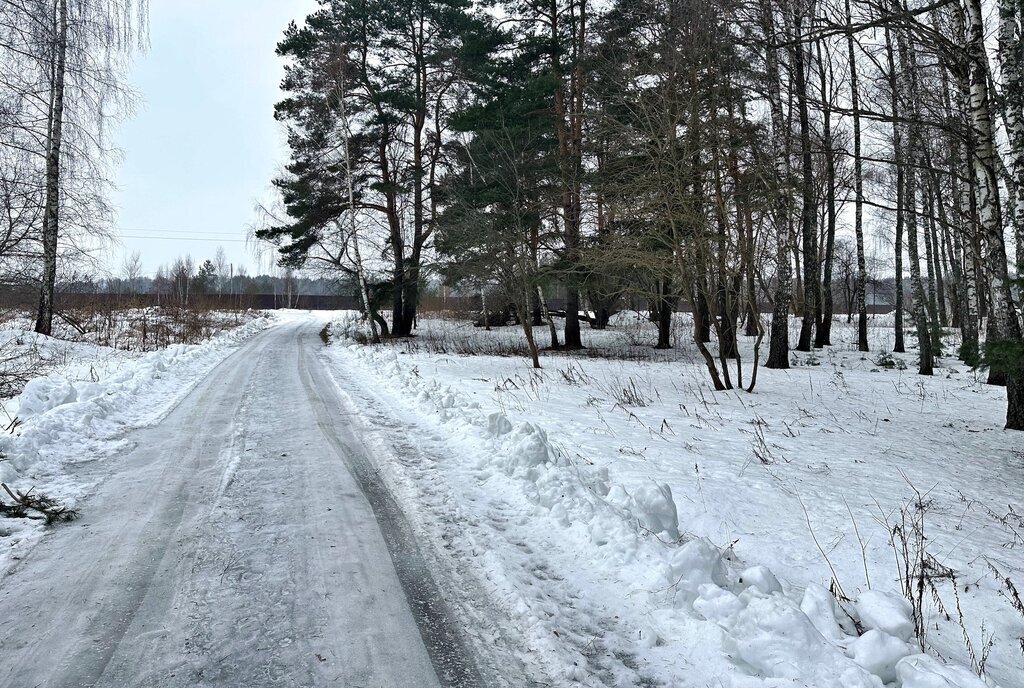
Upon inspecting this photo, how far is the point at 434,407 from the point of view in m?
7.42

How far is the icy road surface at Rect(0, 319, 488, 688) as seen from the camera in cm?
227

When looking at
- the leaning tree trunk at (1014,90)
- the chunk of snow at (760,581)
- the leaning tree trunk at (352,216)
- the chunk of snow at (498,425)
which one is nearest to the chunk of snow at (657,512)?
the chunk of snow at (760,581)

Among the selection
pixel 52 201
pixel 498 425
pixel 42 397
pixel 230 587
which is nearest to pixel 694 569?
pixel 230 587

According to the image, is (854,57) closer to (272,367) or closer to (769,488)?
(769,488)

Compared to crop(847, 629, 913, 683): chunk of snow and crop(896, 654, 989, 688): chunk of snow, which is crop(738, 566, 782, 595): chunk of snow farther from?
crop(896, 654, 989, 688): chunk of snow

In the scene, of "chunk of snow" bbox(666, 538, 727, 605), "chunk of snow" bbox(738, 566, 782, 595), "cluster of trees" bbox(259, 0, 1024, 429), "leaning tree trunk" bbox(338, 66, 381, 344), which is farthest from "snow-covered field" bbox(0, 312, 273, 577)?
"leaning tree trunk" bbox(338, 66, 381, 344)

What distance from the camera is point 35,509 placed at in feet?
12.2

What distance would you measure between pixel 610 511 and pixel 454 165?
19203 mm

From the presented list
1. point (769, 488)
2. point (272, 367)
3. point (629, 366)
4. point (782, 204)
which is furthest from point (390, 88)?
point (769, 488)

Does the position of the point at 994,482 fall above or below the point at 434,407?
below

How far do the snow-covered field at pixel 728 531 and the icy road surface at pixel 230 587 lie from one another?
0.44 m

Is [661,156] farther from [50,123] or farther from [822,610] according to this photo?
[50,123]

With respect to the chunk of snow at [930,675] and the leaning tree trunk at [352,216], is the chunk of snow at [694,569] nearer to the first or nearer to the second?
the chunk of snow at [930,675]

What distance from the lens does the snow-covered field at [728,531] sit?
7.86 feet
